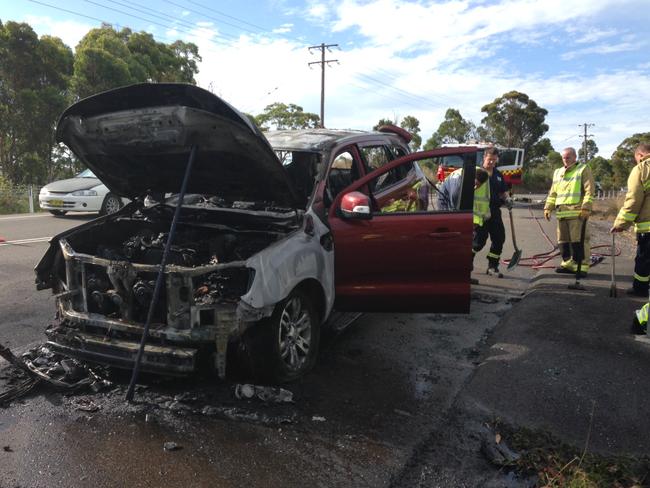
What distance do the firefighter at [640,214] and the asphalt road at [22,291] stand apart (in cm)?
629

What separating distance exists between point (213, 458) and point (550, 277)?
6.06m

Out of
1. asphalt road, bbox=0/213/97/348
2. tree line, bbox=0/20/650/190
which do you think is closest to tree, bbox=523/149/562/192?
tree line, bbox=0/20/650/190

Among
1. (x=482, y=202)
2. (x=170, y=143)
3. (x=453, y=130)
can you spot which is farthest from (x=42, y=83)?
(x=453, y=130)

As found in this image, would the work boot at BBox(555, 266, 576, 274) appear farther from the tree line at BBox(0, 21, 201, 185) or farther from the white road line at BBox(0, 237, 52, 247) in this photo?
the tree line at BBox(0, 21, 201, 185)

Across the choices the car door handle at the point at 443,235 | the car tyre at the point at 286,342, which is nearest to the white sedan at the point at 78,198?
the car tyre at the point at 286,342

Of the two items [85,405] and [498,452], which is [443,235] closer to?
[498,452]

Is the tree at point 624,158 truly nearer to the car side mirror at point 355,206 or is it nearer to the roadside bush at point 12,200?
the roadside bush at point 12,200

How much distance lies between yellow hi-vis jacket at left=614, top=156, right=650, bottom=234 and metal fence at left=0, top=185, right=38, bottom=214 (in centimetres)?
1746

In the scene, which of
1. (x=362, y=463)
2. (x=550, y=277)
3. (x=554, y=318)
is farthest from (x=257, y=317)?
(x=550, y=277)

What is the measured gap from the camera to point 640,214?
6051 mm

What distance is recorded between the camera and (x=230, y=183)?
4.27 meters

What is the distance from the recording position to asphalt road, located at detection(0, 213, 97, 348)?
15.3 ft

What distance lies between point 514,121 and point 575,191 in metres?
47.3

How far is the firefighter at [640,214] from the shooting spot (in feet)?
19.6
